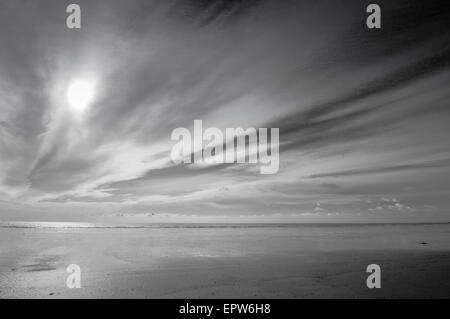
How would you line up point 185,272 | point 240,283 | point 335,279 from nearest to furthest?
point 240,283, point 335,279, point 185,272

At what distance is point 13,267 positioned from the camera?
978 inches

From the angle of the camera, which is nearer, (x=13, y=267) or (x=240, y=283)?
(x=240, y=283)

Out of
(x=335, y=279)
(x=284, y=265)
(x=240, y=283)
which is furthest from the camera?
(x=284, y=265)

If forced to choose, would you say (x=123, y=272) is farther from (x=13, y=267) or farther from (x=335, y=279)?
(x=335, y=279)

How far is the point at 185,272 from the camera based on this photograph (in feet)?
75.4
